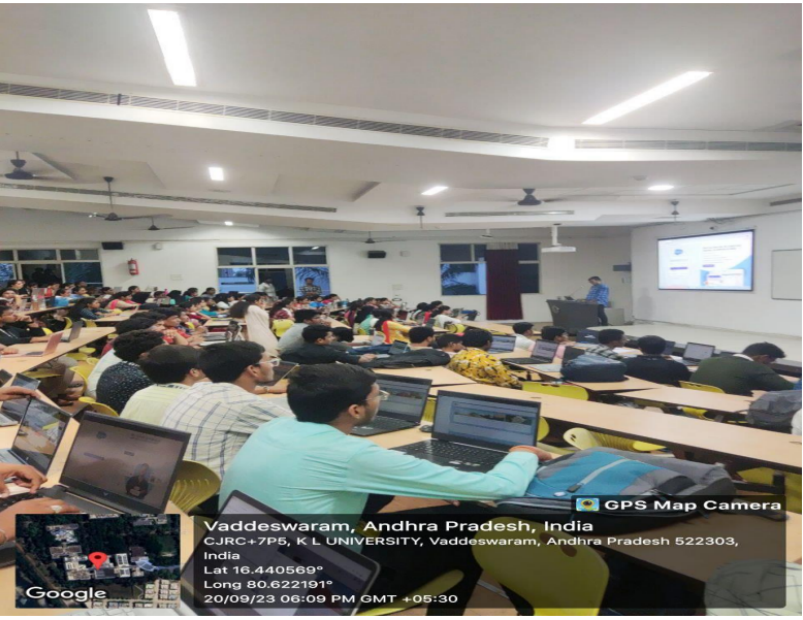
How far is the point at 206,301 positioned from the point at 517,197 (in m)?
6.44

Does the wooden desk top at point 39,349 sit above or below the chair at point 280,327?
above

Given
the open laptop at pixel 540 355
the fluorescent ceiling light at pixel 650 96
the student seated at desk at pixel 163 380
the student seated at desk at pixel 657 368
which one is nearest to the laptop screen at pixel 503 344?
the open laptop at pixel 540 355

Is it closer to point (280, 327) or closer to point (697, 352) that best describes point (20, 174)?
point (280, 327)

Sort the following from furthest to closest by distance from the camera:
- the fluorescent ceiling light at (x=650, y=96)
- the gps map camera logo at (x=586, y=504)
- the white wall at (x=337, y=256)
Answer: the white wall at (x=337, y=256) → the fluorescent ceiling light at (x=650, y=96) → the gps map camera logo at (x=586, y=504)

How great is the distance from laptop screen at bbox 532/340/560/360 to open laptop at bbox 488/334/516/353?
441 mm

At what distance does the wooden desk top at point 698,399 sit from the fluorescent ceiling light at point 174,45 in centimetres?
378

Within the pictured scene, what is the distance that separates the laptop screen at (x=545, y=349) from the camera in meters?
5.27

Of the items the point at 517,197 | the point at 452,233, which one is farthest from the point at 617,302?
the point at 517,197

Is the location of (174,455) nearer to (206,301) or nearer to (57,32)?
(57,32)

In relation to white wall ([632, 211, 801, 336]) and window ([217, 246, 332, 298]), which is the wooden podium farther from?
window ([217, 246, 332, 298])

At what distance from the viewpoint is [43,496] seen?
1660mm

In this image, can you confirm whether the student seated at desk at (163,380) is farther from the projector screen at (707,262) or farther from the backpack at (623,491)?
the projector screen at (707,262)

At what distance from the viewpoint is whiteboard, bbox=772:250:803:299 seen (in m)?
9.54

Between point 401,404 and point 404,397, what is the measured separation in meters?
0.04
